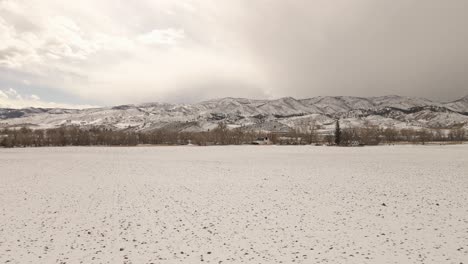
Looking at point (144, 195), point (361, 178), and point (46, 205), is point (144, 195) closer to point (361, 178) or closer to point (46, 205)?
point (46, 205)

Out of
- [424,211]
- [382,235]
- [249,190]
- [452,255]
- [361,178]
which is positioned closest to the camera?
[452,255]

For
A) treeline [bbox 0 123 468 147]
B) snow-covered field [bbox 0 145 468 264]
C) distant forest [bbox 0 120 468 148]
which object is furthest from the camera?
treeline [bbox 0 123 468 147]

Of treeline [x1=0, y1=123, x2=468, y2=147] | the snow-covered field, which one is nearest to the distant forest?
treeline [x1=0, y1=123, x2=468, y2=147]

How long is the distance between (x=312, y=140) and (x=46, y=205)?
500 feet

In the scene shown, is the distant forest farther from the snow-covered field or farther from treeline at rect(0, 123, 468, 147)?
the snow-covered field

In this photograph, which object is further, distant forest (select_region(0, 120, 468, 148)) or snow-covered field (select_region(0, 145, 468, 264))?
distant forest (select_region(0, 120, 468, 148))

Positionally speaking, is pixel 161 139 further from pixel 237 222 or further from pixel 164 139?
pixel 237 222

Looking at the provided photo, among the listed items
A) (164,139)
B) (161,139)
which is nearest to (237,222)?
(161,139)

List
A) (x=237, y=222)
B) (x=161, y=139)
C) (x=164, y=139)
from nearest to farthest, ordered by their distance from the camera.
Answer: (x=237, y=222) → (x=161, y=139) → (x=164, y=139)

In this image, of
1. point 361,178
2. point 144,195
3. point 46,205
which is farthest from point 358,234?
point 46,205

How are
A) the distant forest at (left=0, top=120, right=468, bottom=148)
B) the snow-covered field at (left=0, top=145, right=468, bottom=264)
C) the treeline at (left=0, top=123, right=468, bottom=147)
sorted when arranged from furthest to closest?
the treeline at (left=0, top=123, right=468, bottom=147) → the distant forest at (left=0, top=120, right=468, bottom=148) → the snow-covered field at (left=0, top=145, right=468, bottom=264)

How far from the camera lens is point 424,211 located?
732 inches

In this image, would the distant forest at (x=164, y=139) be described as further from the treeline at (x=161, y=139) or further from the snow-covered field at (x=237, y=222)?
the snow-covered field at (x=237, y=222)

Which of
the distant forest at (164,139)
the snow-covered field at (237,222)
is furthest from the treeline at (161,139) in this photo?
the snow-covered field at (237,222)
